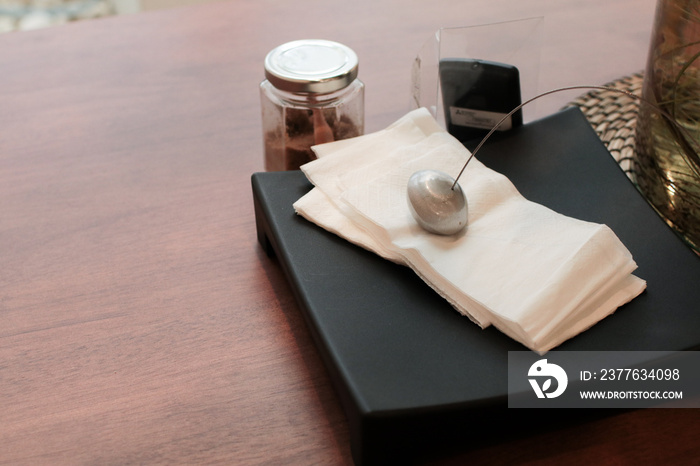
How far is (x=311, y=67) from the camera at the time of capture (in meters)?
0.68

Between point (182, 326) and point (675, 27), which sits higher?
point (675, 27)

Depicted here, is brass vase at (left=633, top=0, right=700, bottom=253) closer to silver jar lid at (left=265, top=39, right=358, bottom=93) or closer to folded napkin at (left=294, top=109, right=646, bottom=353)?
folded napkin at (left=294, top=109, right=646, bottom=353)

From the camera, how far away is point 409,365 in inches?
18.9

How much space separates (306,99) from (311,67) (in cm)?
3

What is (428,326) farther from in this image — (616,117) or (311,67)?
(616,117)

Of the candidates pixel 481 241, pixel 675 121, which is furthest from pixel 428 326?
pixel 675 121

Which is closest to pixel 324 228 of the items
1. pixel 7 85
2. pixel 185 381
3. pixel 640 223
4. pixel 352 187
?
pixel 352 187

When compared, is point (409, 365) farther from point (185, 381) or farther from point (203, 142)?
point (203, 142)

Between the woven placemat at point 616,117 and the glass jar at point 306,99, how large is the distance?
0.28 m

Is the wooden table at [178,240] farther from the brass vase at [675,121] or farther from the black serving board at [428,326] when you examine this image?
the brass vase at [675,121]

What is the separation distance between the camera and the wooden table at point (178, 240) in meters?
0.52

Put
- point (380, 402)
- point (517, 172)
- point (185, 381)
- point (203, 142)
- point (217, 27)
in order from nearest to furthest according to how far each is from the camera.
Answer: point (380, 402)
point (185, 381)
point (517, 172)
point (203, 142)
point (217, 27)

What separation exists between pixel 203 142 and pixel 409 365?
0.47 m

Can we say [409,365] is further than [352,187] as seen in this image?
No
